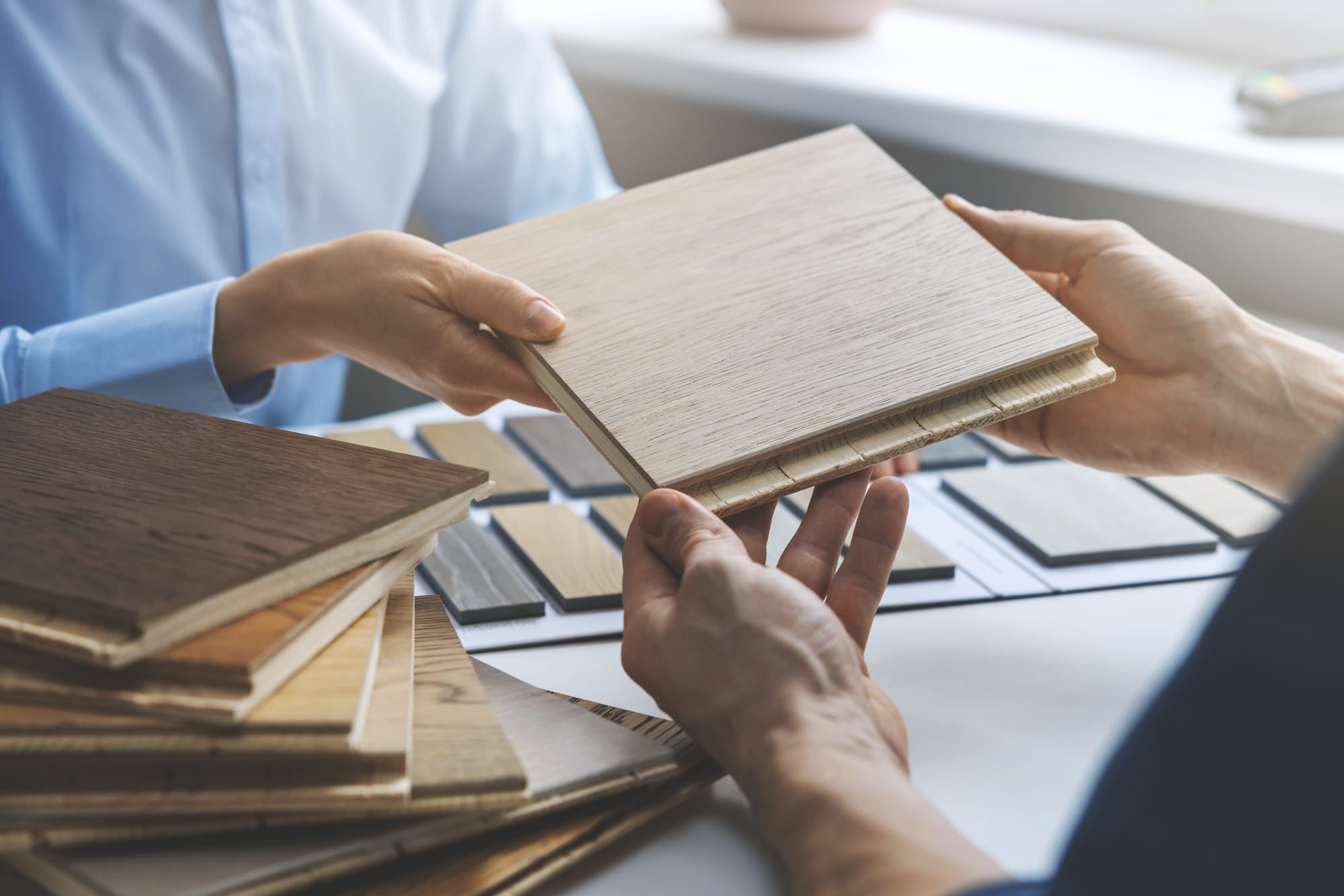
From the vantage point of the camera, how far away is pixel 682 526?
674 mm

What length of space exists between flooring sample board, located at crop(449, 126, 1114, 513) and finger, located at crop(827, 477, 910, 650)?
36 millimetres

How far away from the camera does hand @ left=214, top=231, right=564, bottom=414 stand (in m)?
0.82

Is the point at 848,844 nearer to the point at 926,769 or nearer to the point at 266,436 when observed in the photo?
the point at 926,769

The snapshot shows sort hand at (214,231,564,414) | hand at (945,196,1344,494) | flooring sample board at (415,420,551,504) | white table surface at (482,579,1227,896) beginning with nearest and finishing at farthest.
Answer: white table surface at (482,579,1227,896) < hand at (214,231,564,414) < hand at (945,196,1344,494) < flooring sample board at (415,420,551,504)

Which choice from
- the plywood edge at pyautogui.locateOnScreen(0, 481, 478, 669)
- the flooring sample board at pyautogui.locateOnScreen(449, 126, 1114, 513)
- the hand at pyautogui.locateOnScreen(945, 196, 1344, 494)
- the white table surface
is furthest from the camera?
the hand at pyautogui.locateOnScreen(945, 196, 1344, 494)

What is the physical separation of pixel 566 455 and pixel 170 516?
552 millimetres

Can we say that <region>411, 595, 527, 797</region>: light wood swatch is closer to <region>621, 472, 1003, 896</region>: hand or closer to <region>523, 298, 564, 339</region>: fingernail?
<region>621, 472, 1003, 896</region>: hand

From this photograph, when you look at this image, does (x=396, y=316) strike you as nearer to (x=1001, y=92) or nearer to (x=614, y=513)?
(x=614, y=513)

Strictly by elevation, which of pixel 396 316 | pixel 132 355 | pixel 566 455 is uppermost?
pixel 396 316

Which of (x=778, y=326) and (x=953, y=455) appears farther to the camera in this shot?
(x=953, y=455)

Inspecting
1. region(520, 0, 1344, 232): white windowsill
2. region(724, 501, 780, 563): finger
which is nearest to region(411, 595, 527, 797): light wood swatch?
region(724, 501, 780, 563): finger

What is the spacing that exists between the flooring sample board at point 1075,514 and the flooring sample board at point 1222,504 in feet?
0.05

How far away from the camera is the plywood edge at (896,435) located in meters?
0.71

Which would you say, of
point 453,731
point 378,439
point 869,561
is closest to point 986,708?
point 869,561
